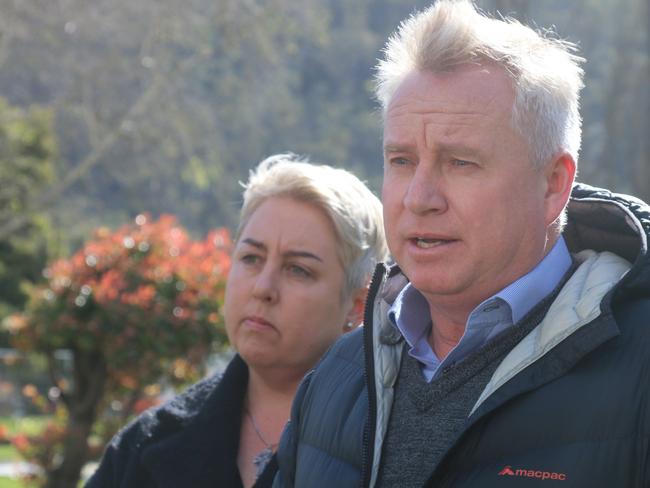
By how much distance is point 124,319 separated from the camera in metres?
7.30

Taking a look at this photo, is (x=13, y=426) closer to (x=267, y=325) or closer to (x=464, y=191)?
(x=267, y=325)

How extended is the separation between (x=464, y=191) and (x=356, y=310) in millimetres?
1398

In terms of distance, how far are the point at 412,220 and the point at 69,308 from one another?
557 cm

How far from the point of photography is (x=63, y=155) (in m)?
33.4

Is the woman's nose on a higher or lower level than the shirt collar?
higher

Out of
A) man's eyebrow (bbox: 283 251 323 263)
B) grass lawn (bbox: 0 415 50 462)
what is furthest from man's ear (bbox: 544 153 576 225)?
grass lawn (bbox: 0 415 50 462)

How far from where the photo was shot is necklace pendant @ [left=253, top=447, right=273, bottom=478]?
3301mm

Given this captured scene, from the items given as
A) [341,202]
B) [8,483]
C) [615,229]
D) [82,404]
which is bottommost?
[615,229]

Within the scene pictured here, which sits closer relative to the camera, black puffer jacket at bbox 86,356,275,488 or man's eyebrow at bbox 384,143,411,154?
man's eyebrow at bbox 384,143,411,154

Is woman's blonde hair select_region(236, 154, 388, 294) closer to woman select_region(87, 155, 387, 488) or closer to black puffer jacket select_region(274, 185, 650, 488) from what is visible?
woman select_region(87, 155, 387, 488)

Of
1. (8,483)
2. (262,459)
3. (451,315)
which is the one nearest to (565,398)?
(451,315)

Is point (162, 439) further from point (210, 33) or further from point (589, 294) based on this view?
point (210, 33)

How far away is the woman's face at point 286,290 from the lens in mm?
3404

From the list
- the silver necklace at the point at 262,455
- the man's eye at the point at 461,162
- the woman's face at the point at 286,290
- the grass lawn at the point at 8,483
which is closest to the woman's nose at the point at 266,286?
the woman's face at the point at 286,290
